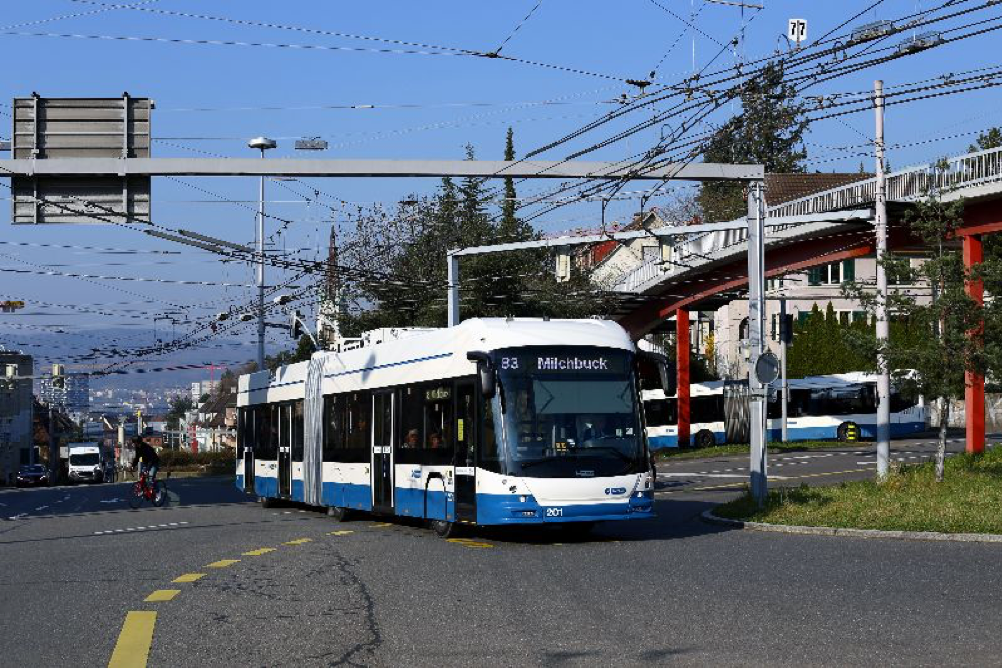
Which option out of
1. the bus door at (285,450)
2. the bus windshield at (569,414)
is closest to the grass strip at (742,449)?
the bus door at (285,450)

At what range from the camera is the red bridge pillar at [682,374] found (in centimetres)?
6709

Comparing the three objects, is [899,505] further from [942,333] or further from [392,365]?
[392,365]

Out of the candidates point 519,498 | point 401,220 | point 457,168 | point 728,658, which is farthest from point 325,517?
point 401,220

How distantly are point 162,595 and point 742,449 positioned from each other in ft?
164

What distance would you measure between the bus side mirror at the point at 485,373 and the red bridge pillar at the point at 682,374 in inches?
1810

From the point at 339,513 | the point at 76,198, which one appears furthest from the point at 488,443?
the point at 76,198

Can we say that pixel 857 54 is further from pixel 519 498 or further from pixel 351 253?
pixel 351 253

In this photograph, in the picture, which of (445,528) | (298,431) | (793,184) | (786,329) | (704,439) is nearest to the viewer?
(445,528)

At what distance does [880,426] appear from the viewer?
34.2 meters

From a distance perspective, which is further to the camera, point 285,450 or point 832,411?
point 832,411

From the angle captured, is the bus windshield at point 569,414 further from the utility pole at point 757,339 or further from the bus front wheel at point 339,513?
the bus front wheel at point 339,513

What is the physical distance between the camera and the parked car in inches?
3447

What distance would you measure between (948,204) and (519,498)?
14.3 m

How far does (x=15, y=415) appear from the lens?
125 meters
